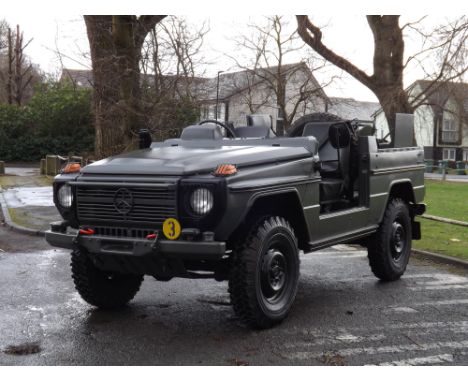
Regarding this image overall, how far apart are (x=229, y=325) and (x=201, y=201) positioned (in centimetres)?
131

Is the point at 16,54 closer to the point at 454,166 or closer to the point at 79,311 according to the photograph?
the point at 454,166

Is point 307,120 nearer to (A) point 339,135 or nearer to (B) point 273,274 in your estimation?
(A) point 339,135

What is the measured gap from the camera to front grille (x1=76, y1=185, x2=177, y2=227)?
5207mm

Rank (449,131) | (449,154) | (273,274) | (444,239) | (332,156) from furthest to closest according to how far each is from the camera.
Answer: (449,154) < (449,131) < (444,239) < (332,156) < (273,274)

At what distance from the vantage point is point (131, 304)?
21.5ft

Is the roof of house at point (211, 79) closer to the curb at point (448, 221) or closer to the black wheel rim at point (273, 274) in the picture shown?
the curb at point (448, 221)

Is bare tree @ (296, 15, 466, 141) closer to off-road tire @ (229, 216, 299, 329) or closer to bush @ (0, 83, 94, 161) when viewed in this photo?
bush @ (0, 83, 94, 161)

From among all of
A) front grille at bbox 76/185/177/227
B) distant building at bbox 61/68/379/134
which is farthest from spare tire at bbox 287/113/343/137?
front grille at bbox 76/185/177/227

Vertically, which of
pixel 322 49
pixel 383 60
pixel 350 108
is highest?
pixel 322 49

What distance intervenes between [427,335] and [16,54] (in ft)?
165

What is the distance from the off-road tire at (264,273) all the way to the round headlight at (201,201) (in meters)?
0.53

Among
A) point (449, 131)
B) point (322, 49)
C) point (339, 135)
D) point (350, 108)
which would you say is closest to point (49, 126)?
point (322, 49)

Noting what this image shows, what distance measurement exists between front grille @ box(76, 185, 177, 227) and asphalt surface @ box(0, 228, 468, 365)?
974 mm

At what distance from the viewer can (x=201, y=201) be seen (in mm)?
5125
